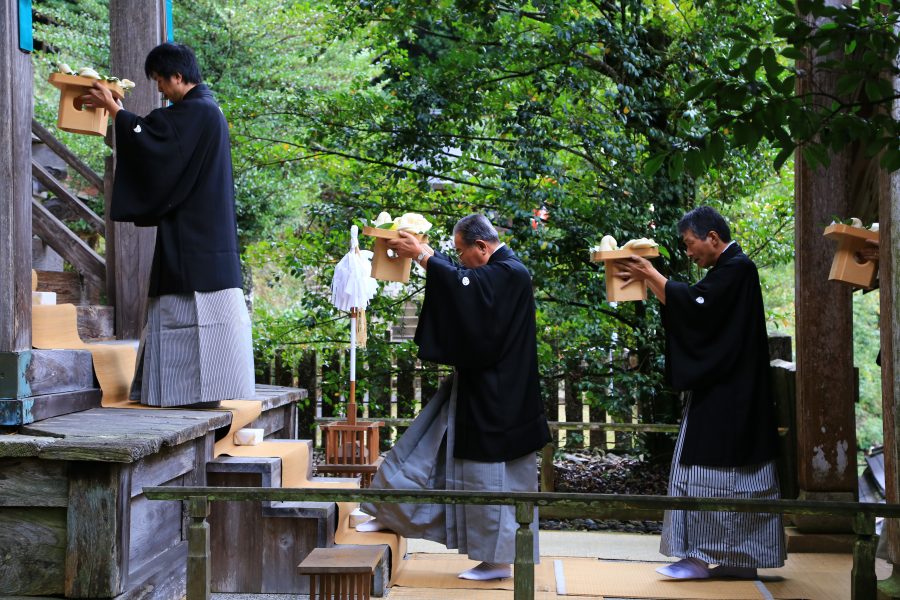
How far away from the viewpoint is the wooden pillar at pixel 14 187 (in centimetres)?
424

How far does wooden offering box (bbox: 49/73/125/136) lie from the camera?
4.75 meters

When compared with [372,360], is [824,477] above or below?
below

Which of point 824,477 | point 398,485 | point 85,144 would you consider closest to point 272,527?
point 398,485

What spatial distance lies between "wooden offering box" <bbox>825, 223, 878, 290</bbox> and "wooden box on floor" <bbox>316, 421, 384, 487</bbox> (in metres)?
3.08

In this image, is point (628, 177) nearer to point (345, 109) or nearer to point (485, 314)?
point (345, 109)

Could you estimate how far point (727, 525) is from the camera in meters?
5.12

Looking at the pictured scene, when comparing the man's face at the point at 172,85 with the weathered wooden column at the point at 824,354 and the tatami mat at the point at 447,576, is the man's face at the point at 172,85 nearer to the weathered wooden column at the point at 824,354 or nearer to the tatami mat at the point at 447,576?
the tatami mat at the point at 447,576

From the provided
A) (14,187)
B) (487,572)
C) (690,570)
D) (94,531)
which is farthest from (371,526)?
(14,187)

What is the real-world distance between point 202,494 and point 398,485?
5.11ft

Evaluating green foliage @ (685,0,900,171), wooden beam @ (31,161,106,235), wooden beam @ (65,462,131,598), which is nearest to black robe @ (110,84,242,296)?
wooden beam @ (65,462,131,598)

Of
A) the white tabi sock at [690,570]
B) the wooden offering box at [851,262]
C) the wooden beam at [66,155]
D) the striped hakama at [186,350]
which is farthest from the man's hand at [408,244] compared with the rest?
the wooden beam at [66,155]

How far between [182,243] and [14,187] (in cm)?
98

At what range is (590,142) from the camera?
8.09 metres

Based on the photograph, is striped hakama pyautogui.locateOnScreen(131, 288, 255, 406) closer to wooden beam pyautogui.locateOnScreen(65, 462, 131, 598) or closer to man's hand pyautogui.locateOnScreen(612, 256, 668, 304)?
wooden beam pyautogui.locateOnScreen(65, 462, 131, 598)
